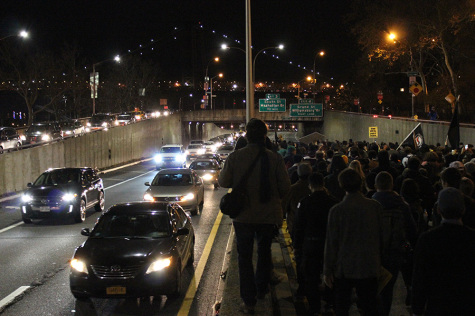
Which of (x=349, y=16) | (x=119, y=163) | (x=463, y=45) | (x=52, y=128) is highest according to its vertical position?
(x=349, y=16)

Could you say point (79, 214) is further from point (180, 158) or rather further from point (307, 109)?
point (307, 109)

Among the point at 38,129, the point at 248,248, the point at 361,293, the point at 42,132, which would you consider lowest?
the point at 361,293

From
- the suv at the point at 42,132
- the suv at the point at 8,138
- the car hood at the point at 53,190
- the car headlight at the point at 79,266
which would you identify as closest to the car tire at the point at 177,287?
the car headlight at the point at 79,266

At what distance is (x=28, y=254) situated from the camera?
11289 millimetres

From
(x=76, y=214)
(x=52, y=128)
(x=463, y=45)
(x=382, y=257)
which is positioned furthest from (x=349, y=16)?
(x=382, y=257)

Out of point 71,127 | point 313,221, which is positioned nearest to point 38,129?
point 71,127

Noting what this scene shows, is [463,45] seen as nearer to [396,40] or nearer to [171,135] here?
[396,40]

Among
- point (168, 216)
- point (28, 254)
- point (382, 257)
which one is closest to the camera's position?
point (382, 257)

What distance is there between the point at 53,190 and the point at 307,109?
3716cm

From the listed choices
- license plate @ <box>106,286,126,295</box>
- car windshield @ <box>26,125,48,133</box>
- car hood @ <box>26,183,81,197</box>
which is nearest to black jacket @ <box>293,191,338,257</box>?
license plate @ <box>106,286,126,295</box>

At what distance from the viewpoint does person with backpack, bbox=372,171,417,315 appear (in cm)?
554

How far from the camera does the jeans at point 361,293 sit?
4.84 meters

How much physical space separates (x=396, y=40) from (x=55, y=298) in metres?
32.5

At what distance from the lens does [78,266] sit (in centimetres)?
743
